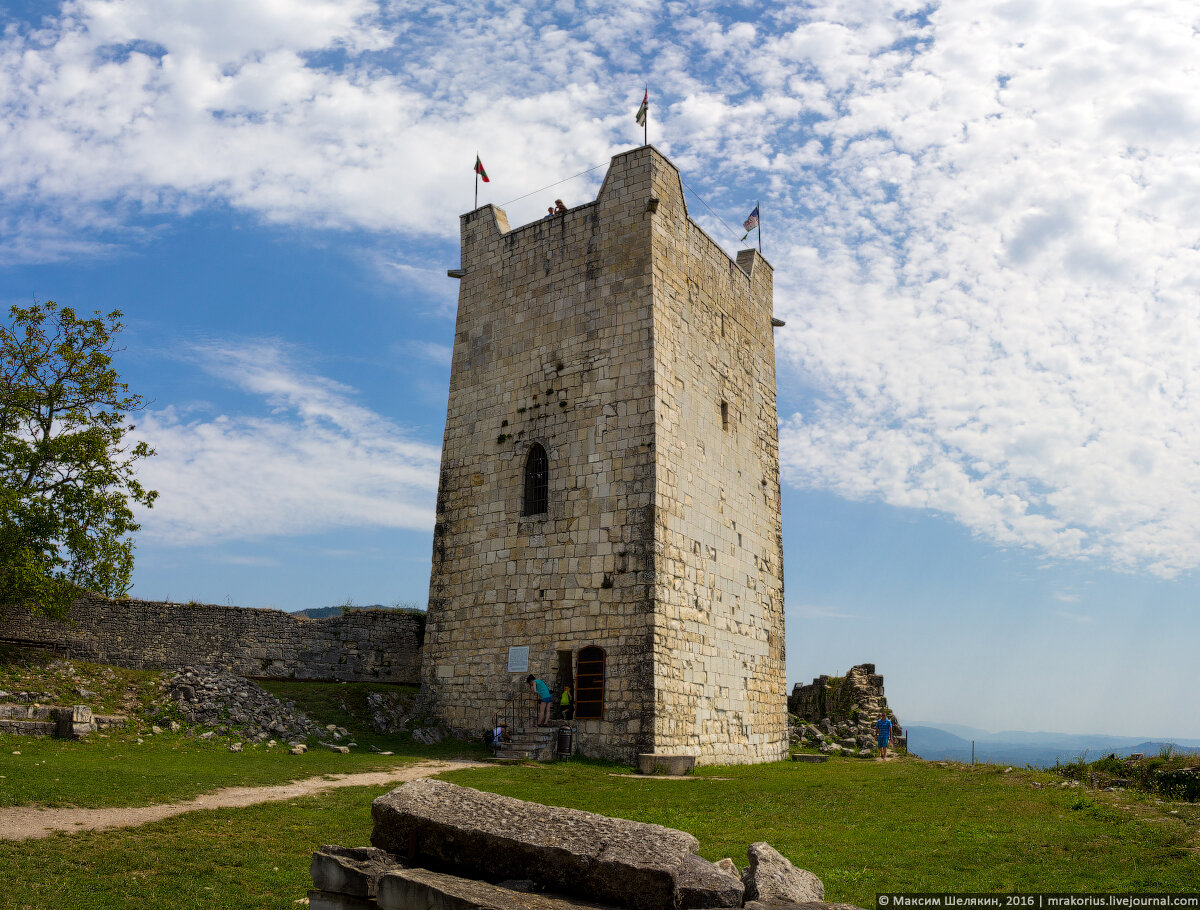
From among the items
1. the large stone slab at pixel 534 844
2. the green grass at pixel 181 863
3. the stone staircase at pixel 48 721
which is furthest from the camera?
the stone staircase at pixel 48 721

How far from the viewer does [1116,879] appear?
6910 mm

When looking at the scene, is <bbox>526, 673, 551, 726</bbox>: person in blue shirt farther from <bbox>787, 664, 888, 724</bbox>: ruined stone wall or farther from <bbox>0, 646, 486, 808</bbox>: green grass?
<bbox>787, 664, 888, 724</bbox>: ruined stone wall

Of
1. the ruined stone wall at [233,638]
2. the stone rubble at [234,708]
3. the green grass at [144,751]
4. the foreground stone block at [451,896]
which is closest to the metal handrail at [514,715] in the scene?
the green grass at [144,751]

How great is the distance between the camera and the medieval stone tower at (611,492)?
16891 millimetres

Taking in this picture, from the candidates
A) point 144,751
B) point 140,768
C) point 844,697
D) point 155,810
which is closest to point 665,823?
point 155,810

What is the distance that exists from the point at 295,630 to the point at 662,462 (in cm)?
1223

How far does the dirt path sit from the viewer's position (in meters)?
8.69

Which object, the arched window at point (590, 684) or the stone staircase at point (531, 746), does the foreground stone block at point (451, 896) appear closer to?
the stone staircase at point (531, 746)

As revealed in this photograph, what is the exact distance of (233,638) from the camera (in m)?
23.4

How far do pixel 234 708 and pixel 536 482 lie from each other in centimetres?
728

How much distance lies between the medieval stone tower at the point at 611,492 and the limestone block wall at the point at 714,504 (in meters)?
0.06

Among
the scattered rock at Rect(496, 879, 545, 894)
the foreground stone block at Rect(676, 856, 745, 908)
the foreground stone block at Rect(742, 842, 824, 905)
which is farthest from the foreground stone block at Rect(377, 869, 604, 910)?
the foreground stone block at Rect(742, 842, 824, 905)

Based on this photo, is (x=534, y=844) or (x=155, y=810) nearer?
(x=534, y=844)

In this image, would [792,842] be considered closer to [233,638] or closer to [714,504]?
[714,504]
